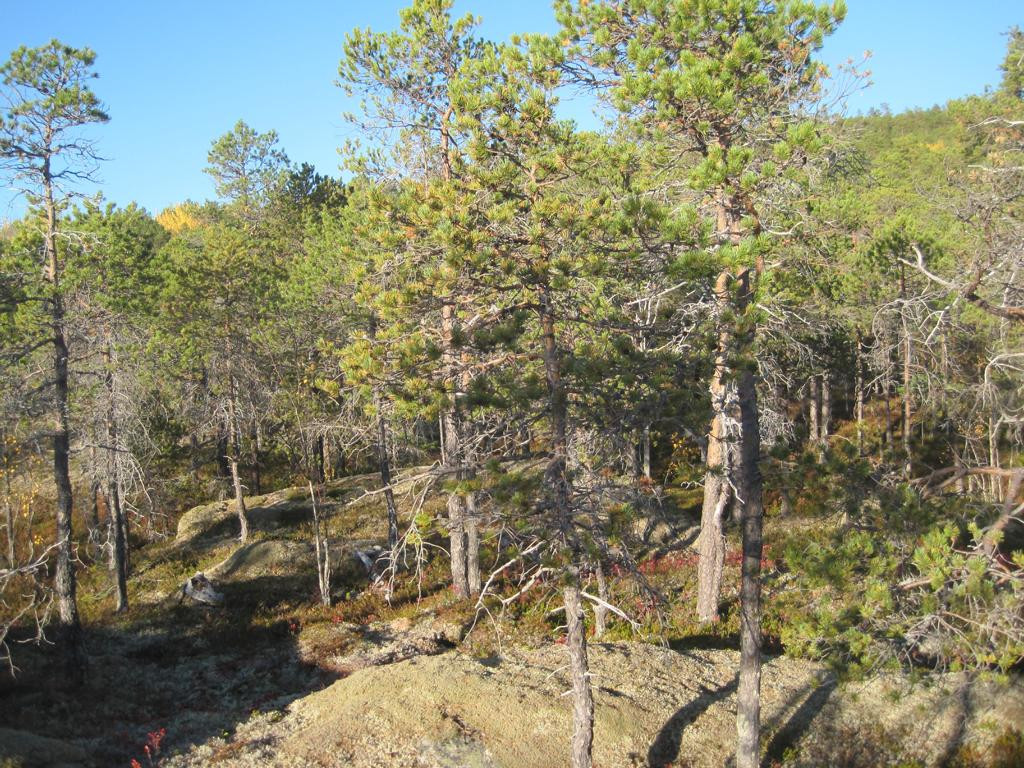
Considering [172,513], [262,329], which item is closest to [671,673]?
[262,329]

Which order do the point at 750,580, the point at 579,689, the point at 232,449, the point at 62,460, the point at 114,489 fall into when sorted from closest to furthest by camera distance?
the point at 579,689 < the point at 750,580 < the point at 62,460 < the point at 114,489 < the point at 232,449

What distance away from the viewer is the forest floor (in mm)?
10953

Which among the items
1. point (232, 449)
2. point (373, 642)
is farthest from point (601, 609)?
point (232, 449)

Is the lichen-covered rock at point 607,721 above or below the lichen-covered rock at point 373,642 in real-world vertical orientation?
above

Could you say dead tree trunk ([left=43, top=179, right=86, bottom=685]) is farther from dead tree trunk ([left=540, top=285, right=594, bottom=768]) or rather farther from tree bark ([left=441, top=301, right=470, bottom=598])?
dead tree trunk ([left=540, top=285, right=594, bottom=768])

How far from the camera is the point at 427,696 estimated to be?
39.8ft

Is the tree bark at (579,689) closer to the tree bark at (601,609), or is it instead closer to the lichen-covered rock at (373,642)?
the tree bark at (601,609)

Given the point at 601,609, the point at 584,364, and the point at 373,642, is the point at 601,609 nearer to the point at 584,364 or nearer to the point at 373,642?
the point at 373,642

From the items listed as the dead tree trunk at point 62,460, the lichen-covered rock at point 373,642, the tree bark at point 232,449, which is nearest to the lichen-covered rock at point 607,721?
the lichen-covered rock at point 373,642

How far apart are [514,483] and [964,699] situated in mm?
8913

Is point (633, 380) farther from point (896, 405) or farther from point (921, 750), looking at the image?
point (896, 405)

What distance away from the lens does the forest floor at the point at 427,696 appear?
35.9 ft

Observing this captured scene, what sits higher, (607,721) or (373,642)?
(607,721)

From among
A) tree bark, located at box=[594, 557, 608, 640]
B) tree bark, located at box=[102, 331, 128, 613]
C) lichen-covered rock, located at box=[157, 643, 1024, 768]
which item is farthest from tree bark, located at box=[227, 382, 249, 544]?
tree bark, located at box=[594, 557, 608, 640]
